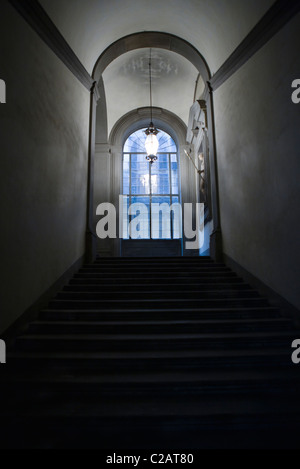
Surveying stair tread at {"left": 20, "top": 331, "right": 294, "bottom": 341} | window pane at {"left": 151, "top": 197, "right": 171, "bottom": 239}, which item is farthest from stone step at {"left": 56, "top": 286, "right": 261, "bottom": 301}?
window pane at {"left": 151, "top": 197, "right": 171, "bottom": 239}

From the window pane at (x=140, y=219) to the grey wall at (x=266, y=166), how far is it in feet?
17.4

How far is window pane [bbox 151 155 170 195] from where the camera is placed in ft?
36.6

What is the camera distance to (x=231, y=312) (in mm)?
3752

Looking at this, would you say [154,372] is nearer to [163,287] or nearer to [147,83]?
[163,287]

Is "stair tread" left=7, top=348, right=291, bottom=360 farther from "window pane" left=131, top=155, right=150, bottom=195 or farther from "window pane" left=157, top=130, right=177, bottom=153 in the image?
"window pane" left=157, top=130, right=177, bottom=153

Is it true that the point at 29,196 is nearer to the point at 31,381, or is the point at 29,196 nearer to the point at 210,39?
the point at 31,381

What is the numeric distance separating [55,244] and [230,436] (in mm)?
3367

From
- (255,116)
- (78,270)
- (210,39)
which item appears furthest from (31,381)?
(210,39)

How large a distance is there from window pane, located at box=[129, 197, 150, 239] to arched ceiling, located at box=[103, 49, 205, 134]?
9.89 feet

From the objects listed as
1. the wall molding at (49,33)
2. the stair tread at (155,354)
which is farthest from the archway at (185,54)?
the stair tread at (155,354)

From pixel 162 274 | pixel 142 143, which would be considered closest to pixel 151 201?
pixel 142 143

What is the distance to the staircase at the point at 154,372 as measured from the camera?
212 cm

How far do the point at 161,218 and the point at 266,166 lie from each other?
680 centimetres

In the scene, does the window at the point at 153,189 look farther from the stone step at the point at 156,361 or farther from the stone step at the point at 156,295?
the stone step at the point at 156,361
